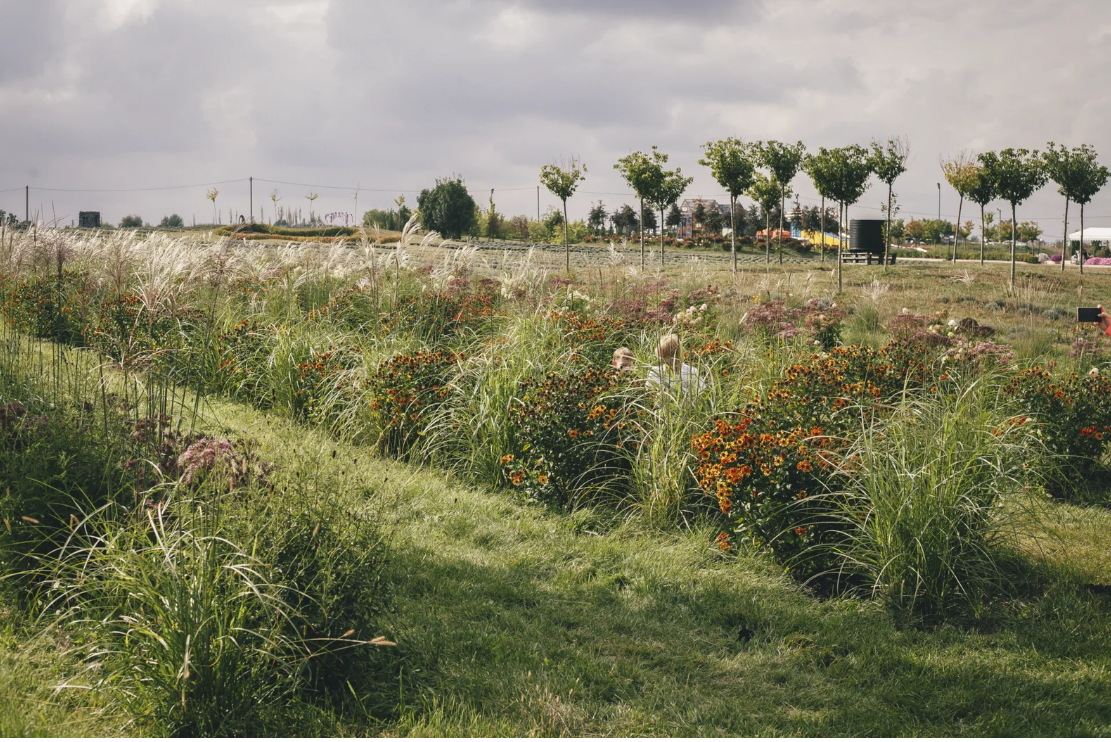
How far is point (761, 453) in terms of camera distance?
416 cm

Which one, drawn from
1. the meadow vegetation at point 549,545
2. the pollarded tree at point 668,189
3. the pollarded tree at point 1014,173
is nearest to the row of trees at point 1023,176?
the pollarded tree at point 1014,173

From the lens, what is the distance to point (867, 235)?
27.7m

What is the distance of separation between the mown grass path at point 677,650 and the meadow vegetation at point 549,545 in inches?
0.6

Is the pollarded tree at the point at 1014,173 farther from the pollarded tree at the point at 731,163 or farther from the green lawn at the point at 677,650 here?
the green lawn at the point at 677,650

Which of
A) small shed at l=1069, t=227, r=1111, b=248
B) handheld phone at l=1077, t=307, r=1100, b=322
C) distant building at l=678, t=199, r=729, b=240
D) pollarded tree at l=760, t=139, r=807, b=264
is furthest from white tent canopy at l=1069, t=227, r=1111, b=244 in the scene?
handheld phone at l=1077, t=307, r=1100, b=322

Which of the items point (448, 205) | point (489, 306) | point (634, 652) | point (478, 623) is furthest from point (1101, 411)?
point (448, 205)

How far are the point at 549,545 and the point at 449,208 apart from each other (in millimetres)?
33405

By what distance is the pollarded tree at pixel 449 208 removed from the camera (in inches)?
1428

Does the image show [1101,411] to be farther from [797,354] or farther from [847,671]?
[847,671]

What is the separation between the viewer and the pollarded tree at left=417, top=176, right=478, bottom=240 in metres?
36.3

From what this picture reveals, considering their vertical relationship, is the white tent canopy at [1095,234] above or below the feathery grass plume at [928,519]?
above

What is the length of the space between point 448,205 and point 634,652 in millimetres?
34522

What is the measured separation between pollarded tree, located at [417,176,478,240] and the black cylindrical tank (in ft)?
56.3

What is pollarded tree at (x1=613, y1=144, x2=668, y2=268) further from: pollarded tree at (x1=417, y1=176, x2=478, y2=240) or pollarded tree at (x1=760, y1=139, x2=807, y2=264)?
pollarded tree at (x1=417, y1=176, x2=478, y2=240)
